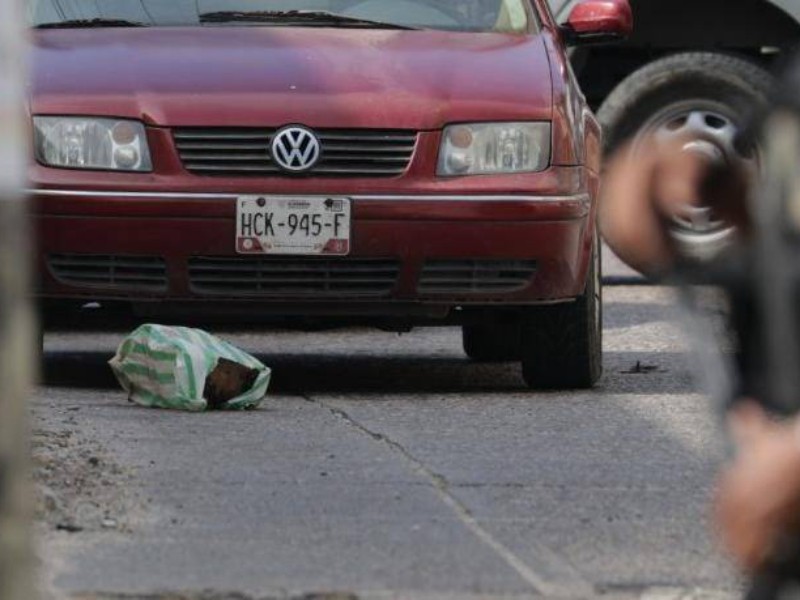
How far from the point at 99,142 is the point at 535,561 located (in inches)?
137

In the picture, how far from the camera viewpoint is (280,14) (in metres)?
9.23

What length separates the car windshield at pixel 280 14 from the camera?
30.0ft

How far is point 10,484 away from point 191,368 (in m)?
5.15

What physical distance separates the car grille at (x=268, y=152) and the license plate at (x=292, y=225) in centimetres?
9

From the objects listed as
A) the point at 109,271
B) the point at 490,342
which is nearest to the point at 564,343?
the point at 490,342

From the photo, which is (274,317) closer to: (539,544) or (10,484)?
(539,544)

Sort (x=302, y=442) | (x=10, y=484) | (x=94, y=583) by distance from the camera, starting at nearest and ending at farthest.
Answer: (x=10, y=484), (x=94, y=583), (x=302, y=442)

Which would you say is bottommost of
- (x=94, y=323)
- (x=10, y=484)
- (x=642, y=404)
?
(x=94, y=323)

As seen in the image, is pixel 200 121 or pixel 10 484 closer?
pixel 10 484

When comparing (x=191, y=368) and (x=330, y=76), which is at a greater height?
(x=330, y=76)

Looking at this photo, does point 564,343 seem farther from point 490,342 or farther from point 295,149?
point 490,342

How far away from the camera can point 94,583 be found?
4988mm

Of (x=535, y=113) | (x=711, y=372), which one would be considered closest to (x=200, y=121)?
(x=535, y=113)

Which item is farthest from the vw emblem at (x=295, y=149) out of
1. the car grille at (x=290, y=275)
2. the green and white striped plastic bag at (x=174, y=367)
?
the green and white striped plastic bag at (x=174, y=367)
